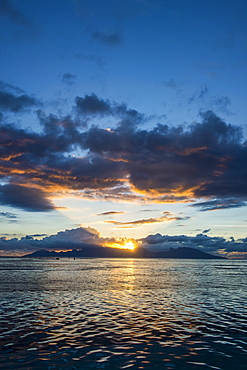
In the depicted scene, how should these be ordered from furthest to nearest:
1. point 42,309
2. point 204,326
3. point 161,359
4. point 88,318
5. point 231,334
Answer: point 42,309
point 88,318
point 204,326
point 231,334
point 161,359

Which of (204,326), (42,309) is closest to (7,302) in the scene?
(42,309)

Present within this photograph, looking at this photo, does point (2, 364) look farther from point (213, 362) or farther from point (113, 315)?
point (113, 315)

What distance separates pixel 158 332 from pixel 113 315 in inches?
294

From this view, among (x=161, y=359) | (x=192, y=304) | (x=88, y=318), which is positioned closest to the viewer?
(x=161, y=359)

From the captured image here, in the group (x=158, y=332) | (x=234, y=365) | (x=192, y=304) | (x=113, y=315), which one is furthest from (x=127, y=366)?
(x=192, y=304)

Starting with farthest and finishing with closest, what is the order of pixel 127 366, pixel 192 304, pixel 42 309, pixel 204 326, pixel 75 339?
pixel 192 304 < pixel 42 309 < pixel 204 326 < pixel 75 339 < pixel 127 366

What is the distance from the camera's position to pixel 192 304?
3444 centimetres

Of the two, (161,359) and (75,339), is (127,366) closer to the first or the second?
(161,359)

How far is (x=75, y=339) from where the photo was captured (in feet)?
65.0

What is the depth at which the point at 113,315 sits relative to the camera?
2811 cm

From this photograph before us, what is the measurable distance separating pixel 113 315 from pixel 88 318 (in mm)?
2875

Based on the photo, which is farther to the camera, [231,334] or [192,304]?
[192,304]

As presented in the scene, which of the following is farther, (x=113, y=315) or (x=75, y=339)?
(x=113, y=315)

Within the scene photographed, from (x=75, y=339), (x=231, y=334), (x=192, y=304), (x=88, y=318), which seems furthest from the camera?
(x=192, y=304)
